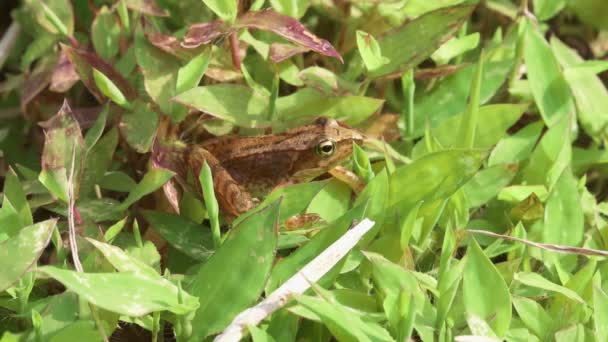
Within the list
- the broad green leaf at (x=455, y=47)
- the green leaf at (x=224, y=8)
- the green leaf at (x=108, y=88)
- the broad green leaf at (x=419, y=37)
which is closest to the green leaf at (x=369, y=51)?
the broad green leaf at (x=419, y=37)

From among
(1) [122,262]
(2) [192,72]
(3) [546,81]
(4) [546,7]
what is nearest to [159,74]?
(2) [192,72]

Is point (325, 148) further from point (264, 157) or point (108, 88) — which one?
point (108, 88)

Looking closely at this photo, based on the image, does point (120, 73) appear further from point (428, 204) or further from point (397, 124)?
point (428, 204)

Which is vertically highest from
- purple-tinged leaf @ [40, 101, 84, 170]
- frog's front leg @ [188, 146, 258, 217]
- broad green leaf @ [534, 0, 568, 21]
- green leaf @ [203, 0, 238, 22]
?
green leaf @ [203, 0, 238, 22]

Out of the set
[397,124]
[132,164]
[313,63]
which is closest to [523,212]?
[397,124]

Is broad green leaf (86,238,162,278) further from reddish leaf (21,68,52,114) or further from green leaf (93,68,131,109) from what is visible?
reddish leaf (21,68,52,114)

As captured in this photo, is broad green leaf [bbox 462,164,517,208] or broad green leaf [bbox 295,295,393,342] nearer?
broad green leaf [bbox 295,295,393,342]

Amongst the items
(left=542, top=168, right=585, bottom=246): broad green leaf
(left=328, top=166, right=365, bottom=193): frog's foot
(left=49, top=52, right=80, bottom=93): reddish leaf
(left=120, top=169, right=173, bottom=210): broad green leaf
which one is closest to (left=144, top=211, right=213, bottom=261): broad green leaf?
(left=120, top=169, right=173, bottom=210): broad green leaf

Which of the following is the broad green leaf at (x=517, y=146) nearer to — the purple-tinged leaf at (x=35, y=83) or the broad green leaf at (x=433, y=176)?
the broad green leaf at (x=433, y=176)
